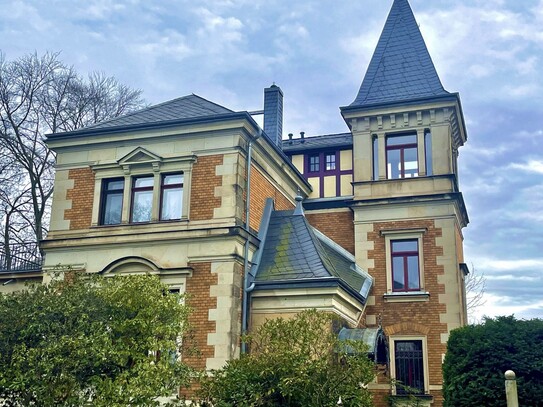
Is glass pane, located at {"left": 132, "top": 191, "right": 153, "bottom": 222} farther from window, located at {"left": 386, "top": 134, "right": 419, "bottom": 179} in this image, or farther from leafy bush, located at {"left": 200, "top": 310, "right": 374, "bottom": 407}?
window, located at {"left": 386, "top": 134, "right": 419, "bottom": 179}

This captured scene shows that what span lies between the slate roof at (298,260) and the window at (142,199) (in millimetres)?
3437

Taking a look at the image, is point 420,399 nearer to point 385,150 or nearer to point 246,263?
point 246,263

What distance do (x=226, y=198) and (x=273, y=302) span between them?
3120 millimetres

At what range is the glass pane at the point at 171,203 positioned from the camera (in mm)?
19031

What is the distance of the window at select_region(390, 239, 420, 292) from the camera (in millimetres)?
21422

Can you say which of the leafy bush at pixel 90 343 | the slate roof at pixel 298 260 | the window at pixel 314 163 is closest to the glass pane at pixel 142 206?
the slate roof at pixel 298 260

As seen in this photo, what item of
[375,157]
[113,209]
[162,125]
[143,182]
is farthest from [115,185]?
[375,157]

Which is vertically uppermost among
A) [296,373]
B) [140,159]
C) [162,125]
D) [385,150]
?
[385,150]

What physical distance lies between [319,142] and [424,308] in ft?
31.0

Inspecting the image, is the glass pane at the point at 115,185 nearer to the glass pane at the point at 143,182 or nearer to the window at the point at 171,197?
the glass pane at the point at 143,182

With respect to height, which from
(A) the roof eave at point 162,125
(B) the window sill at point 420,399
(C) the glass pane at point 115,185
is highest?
(A) the roof eave at point 162,125

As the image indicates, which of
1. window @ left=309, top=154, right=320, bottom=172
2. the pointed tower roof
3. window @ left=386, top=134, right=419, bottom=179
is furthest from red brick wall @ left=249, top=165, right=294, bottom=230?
window @ left=309, top=154, right=320, bottom=172

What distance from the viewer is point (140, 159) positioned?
64.0 ft

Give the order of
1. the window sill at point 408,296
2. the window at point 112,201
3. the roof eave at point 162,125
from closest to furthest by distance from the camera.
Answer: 1. the roof eave at point 162,125
2. the window at point 112,201
3. the window sill at point 408,296
